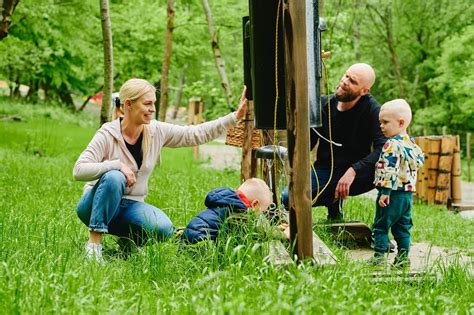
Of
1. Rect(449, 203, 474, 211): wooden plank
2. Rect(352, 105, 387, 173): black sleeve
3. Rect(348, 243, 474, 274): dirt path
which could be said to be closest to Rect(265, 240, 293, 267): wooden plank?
Rect(348, 243, 474, 274): dirt path

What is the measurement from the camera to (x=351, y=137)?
22.4 ft

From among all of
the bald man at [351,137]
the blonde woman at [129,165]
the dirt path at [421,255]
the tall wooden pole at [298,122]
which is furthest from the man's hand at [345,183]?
the tall wooden pole at [298,122]

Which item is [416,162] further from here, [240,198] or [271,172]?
[271,172]

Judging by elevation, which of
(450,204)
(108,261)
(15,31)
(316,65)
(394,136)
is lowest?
(450,204)

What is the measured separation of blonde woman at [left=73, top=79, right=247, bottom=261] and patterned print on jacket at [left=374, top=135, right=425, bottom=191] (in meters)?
1.13

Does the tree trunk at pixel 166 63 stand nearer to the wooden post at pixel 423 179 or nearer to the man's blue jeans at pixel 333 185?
the wooden post at pixel 423 179

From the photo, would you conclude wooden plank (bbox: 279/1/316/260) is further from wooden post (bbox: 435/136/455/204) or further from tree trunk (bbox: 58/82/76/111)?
tree trunk (bbox: 58/82/76/111)

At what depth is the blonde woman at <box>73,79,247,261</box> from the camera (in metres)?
5.32

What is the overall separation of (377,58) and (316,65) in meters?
32.6

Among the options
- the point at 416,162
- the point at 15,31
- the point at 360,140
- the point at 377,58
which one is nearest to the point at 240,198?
the point at 416,162

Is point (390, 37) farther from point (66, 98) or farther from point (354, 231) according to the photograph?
point (354, 231)

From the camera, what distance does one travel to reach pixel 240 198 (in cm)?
531

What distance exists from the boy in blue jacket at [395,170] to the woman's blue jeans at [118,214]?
5.26 feet

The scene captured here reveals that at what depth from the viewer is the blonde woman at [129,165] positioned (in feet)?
17.4
